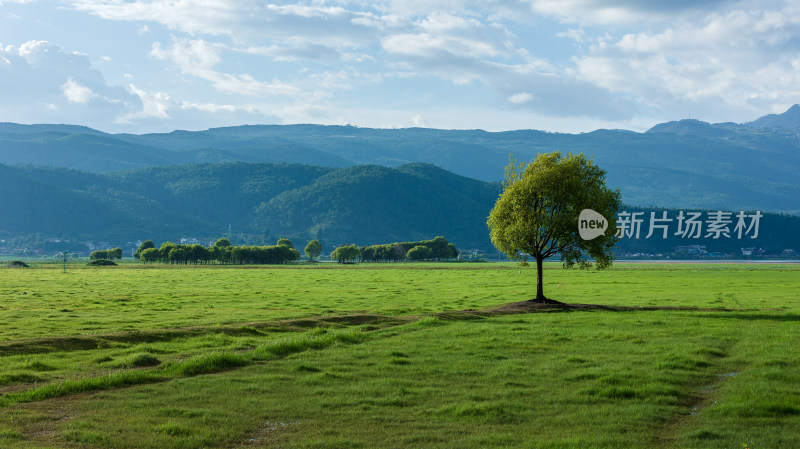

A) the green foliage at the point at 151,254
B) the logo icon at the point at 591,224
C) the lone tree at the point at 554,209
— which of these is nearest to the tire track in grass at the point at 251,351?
the lone tree at the point at 554,209

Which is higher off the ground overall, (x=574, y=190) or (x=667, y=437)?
(x=574, y=190)

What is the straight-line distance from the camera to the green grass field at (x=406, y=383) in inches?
554

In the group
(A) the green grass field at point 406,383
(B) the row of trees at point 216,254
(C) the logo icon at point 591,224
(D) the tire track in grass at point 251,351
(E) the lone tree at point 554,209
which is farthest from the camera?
(B) the row of trees at point 216,254

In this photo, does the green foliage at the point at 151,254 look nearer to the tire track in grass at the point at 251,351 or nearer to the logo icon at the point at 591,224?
the tire track in grass at the point at 251,351

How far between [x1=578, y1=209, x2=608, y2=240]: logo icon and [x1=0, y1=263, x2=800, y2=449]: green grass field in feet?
29.1

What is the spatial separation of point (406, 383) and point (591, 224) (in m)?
29.4

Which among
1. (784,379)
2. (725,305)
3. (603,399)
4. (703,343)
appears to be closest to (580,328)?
(703,343)

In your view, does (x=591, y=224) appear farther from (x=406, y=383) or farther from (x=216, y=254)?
(x=216, y=254)

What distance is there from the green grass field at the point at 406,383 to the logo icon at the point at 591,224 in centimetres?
886

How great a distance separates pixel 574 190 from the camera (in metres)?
45.9

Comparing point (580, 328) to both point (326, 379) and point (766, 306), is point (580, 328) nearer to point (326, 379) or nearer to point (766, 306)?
point (326, 379)

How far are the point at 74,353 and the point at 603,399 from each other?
63.7 ft

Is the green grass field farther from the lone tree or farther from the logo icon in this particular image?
the lone tree

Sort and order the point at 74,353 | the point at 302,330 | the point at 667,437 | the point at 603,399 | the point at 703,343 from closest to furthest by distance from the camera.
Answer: the point at 667,437
the point at 603,399
the point at 74,353
the point at 703,343
the point at 302,330
